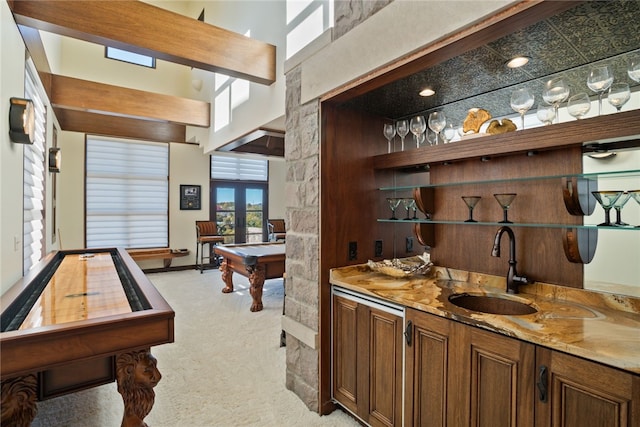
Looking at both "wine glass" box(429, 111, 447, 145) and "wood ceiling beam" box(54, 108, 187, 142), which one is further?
"wood ceiling beam" box(54, 108, 187, 142)

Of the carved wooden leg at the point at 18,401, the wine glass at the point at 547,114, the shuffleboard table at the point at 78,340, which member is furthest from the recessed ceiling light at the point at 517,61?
the carved wooden leg at the point at 18,401

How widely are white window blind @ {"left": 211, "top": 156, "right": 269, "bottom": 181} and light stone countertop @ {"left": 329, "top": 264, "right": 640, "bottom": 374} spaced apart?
22.2 feet

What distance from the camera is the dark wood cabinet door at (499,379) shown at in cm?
131

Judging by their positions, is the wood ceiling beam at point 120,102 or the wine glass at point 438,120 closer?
the wine glass at point 438,120

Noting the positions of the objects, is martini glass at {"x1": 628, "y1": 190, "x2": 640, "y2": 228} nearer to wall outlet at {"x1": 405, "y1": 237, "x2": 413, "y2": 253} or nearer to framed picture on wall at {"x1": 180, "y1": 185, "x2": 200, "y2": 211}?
wall outlet at {"x1": 405, "y1": 237, "x2": 413, "y2": 253}

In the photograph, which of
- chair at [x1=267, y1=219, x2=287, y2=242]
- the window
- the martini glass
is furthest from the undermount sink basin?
the window

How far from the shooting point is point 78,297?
206 cm

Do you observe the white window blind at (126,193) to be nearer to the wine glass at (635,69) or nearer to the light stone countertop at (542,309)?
the light stone countertop at (542,309)

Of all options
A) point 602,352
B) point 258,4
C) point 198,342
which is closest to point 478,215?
point 602,352

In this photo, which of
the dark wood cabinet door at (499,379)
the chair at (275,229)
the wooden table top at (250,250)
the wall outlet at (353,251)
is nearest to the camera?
the dark wood cabinet door at (499,379)

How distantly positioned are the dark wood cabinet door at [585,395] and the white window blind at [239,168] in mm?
8067

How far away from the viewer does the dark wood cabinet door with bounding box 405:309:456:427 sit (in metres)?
1.62

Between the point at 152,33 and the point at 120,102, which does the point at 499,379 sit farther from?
the point at 120,102

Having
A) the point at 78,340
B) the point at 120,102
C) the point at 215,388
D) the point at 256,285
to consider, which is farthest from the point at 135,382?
the point at 120,102
